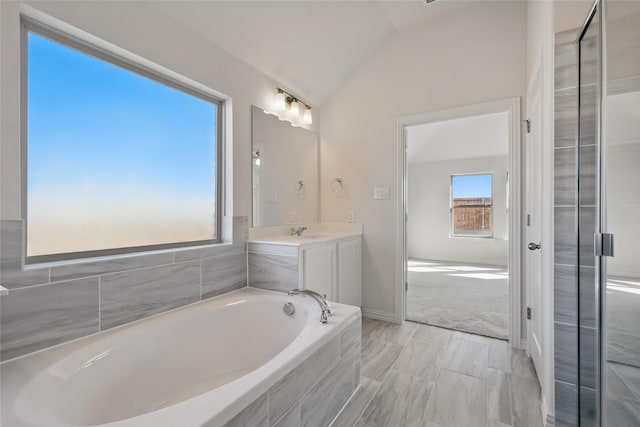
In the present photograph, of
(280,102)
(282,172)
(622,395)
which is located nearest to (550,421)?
(622,395)

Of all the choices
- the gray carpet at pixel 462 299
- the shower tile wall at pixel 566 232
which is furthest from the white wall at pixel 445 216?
the shower tile wall at pixel 566 232

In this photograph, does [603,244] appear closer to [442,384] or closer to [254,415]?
[442,384]

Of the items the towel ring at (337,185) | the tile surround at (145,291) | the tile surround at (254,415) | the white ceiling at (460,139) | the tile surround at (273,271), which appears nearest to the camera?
the tile surround at (254,415)

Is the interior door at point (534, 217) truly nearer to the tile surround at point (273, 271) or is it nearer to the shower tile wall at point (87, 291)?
the tile surround at point (273, 271)

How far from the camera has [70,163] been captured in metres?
1.46

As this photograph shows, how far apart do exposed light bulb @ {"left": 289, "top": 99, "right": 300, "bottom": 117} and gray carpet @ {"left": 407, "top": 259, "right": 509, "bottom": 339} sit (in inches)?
94.3

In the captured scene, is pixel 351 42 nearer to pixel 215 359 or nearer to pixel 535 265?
pixel 535 265

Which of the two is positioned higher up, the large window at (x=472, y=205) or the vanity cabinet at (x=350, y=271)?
the large window at (x=472, y=205)

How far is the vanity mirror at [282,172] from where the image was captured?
8.16ft

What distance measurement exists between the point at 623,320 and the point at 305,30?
2.67 metres

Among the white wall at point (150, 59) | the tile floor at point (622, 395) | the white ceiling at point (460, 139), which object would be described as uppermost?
the white ceiling at point (460, 139)

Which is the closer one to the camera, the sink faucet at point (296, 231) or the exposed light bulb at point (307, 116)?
the sink faucet at point (296, 231)

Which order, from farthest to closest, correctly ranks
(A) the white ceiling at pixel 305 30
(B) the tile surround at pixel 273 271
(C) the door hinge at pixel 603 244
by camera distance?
(B) the tile surround at pixel 273 271 → (A) the white ceiling at pixel 305 30 → (C) the door hinge at pixel 603 244

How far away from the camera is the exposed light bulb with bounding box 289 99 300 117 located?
111 inches
